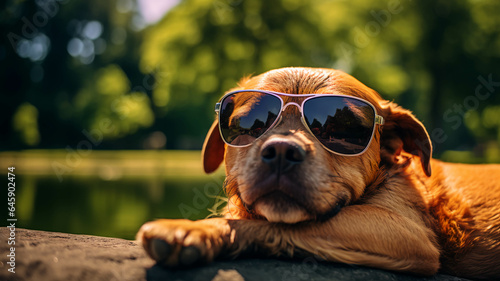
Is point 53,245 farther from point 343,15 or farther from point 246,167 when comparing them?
point 343,15

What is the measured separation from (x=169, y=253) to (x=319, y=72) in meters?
2.01

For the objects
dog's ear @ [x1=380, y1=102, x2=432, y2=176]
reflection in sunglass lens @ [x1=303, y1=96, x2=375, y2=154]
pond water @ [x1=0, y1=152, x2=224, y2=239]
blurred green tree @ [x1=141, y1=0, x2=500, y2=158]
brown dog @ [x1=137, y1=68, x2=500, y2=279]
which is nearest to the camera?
brown dog @ [x1=137, y1=68, x2=500, y2=279]

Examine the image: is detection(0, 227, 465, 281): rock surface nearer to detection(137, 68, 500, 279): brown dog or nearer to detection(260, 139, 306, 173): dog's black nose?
detection(137, 68, 500, 279): brown dog

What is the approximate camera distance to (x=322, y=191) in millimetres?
2613

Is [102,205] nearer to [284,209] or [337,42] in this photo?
[284,209]

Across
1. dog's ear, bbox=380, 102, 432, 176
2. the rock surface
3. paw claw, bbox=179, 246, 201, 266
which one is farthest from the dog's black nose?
dog's ear, bbox=380, 102, 432, 176

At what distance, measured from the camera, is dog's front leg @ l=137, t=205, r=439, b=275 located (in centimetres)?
234

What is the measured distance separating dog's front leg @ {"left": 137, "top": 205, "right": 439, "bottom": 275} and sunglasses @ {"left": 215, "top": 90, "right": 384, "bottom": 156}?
53 cm

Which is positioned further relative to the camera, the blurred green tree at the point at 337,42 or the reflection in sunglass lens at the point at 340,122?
the blurred green tree at the point at 337,42

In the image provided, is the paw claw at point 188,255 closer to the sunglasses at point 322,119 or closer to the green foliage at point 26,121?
the sunglasses at point 322,119

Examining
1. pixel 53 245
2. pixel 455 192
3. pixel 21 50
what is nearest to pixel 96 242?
pixel 53 245

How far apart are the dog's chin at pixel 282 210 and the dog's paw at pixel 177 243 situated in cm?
46

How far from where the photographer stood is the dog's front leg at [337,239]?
7.66 ft

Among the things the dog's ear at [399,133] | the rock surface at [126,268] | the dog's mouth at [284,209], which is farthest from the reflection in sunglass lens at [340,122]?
the rock surface at [126,268]
